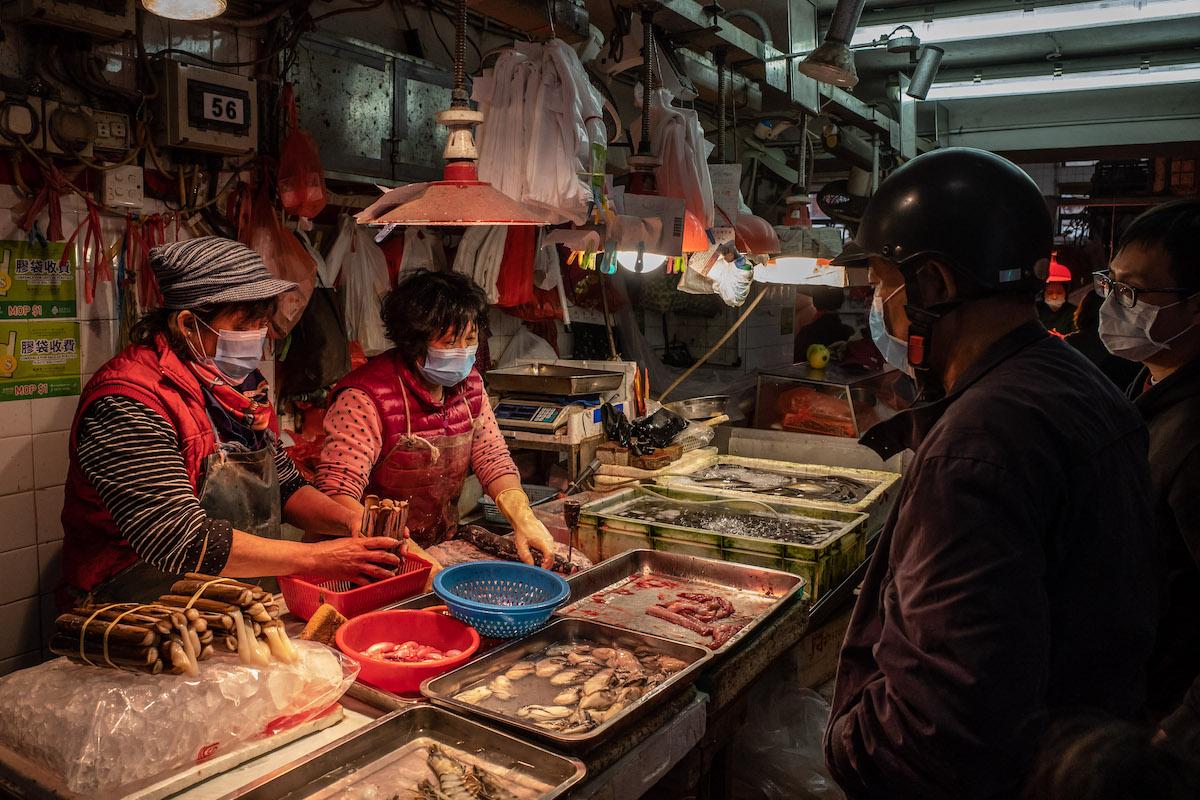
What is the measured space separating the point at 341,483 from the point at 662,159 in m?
2.02

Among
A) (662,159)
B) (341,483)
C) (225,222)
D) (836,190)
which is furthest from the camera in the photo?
(836,190)

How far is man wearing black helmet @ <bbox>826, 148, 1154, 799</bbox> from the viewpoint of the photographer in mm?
1453

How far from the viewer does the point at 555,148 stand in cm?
309

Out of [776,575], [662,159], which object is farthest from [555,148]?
[776,575]

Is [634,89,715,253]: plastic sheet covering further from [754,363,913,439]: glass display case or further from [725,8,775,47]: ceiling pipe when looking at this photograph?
[754,363,913,439]: glass display case

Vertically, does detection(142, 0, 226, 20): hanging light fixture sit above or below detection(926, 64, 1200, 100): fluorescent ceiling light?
below

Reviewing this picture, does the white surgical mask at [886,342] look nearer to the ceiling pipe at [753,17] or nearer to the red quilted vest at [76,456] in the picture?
the red quilted vest at [76,456]

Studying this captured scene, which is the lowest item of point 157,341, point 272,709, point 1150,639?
point 272,709

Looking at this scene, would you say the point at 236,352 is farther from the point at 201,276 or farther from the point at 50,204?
the point at 50,204

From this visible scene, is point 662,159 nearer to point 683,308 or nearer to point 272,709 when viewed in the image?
point 272,709

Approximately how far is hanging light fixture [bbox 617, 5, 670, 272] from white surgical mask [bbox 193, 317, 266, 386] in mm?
1519

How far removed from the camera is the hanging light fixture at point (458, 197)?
2.68m

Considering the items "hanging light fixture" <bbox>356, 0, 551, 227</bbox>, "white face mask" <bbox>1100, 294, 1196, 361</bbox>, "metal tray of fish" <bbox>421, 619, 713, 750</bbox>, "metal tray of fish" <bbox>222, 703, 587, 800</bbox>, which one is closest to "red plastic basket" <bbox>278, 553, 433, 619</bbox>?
"metal tray of fish" <bbox>421, 619, 713, 750</bbox>

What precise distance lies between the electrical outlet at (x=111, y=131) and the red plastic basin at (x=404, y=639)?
2744 mm
